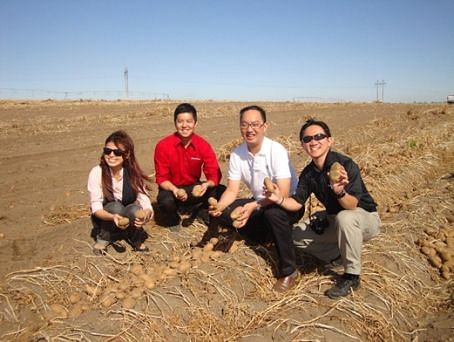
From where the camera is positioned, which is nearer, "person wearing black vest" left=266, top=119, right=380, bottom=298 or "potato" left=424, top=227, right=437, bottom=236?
"person wearing black vest" left=266, top=119, right=380, bottom=298

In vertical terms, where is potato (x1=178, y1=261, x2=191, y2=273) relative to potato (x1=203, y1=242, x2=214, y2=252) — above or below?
below

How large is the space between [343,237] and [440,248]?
1.65 meters

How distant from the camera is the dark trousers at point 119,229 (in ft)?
12.9

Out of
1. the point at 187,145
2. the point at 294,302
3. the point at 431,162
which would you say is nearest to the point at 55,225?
the point at 187,145

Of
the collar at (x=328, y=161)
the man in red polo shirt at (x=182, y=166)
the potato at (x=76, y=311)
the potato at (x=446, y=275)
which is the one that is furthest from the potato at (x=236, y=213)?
the potato at (x=446, y=275)

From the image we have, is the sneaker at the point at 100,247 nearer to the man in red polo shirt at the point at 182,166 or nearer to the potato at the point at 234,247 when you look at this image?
the man in red polo shirt at the point at 182,166

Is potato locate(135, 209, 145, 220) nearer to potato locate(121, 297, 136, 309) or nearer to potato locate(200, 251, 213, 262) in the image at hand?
potato locate(200, 251, 213, 262)

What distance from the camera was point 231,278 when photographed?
361cm

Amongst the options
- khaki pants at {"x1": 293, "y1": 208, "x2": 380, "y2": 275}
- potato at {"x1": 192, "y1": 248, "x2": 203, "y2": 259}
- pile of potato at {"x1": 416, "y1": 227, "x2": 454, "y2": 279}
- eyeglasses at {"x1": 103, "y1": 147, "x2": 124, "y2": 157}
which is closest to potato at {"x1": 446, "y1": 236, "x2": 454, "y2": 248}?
pile of potato at {"x1": 416, "y1": 227, "x2": 454, "y2": 279}

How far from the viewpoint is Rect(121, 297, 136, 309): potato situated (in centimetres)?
309

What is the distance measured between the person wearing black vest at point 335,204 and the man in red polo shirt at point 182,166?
A: 1.28 meters

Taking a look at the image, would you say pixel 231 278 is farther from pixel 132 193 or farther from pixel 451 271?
pixel 451 271

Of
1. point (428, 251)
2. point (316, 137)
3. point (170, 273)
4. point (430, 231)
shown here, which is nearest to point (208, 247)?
point (170, 273)

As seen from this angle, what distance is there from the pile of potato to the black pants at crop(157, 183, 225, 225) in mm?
2296
